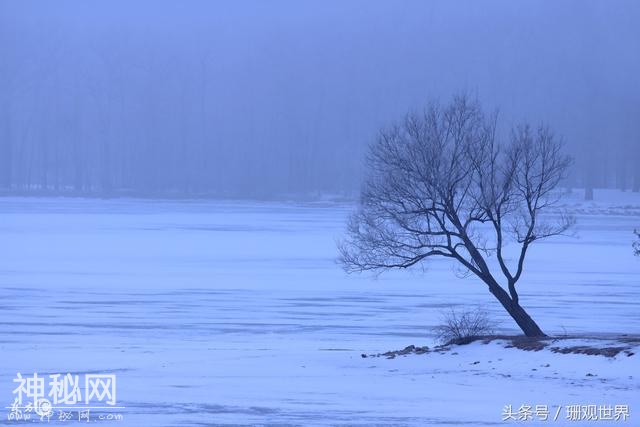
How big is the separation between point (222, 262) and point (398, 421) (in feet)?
90.6

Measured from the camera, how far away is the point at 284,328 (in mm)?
26406

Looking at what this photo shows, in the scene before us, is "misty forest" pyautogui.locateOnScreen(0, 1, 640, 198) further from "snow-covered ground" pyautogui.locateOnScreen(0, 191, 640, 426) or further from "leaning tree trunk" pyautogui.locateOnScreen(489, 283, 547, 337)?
"leaning tree trunk" pyautogui.locateOnScreen(489, 283, 547, 337)

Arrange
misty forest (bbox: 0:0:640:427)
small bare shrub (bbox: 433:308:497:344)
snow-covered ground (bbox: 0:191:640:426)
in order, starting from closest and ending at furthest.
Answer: snow-covered ground (bbox: 0:191:640:426), misty forest (bbox: 0:0:640:427), small bare shrub (bbox: 433:308:497:344)

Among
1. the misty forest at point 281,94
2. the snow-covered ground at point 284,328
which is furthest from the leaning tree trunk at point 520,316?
the misty forest at point 281,94

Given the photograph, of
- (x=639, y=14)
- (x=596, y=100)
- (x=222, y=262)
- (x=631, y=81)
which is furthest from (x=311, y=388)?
(x=639, y=14)

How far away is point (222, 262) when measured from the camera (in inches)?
1662

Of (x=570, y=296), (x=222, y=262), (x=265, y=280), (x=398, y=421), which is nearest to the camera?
(x=398, y=421)

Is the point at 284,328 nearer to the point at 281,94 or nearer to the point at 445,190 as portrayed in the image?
the point at 445,190

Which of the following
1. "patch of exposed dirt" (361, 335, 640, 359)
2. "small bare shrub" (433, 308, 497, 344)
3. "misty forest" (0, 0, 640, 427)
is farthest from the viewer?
"small bare shrub" (433, 308, 497, 344)

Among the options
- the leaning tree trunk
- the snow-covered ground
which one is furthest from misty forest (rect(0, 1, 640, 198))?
the leaning tree trunk

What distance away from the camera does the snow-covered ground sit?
1648 centimetres

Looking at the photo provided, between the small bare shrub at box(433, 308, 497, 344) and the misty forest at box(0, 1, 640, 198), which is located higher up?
the misty forest at box(0, 1, 640, 198)

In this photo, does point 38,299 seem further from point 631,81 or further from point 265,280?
point 631,81

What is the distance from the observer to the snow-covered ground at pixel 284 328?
1648 cm
